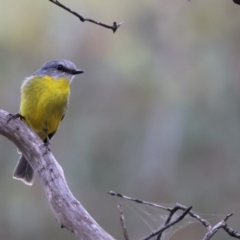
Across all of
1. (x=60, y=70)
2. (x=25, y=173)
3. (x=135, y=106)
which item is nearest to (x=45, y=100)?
(x=60, y=70)

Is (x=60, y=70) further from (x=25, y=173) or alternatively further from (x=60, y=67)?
(x=25, y=173)

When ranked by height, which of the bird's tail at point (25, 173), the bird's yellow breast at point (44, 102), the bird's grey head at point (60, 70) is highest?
the bird's grey head at point (60, 70)

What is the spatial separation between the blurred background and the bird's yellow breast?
2014 millimetres

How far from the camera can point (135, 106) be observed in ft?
21.4

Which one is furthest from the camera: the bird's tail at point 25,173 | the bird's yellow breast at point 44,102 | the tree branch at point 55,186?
the bird's tail at point 25,173

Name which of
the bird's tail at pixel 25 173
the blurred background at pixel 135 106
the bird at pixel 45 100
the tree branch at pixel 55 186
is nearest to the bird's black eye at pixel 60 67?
the bird at pixel 45 100

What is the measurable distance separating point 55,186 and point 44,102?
1257mm

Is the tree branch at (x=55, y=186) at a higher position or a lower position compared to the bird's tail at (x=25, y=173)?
higher

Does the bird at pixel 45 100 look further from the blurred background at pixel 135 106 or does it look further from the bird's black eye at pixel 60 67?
the blurred background at pixel 135 106

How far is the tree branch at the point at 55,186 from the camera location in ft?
7.87

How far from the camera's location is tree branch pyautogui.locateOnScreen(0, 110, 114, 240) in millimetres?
2398

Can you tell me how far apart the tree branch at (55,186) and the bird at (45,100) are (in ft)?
2.19

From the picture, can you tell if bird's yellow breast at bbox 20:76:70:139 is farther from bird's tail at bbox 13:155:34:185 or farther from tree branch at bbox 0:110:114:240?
tree branch at bbox 0:110:114:240

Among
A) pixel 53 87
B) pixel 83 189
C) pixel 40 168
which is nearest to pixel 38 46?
pixel 83 189
